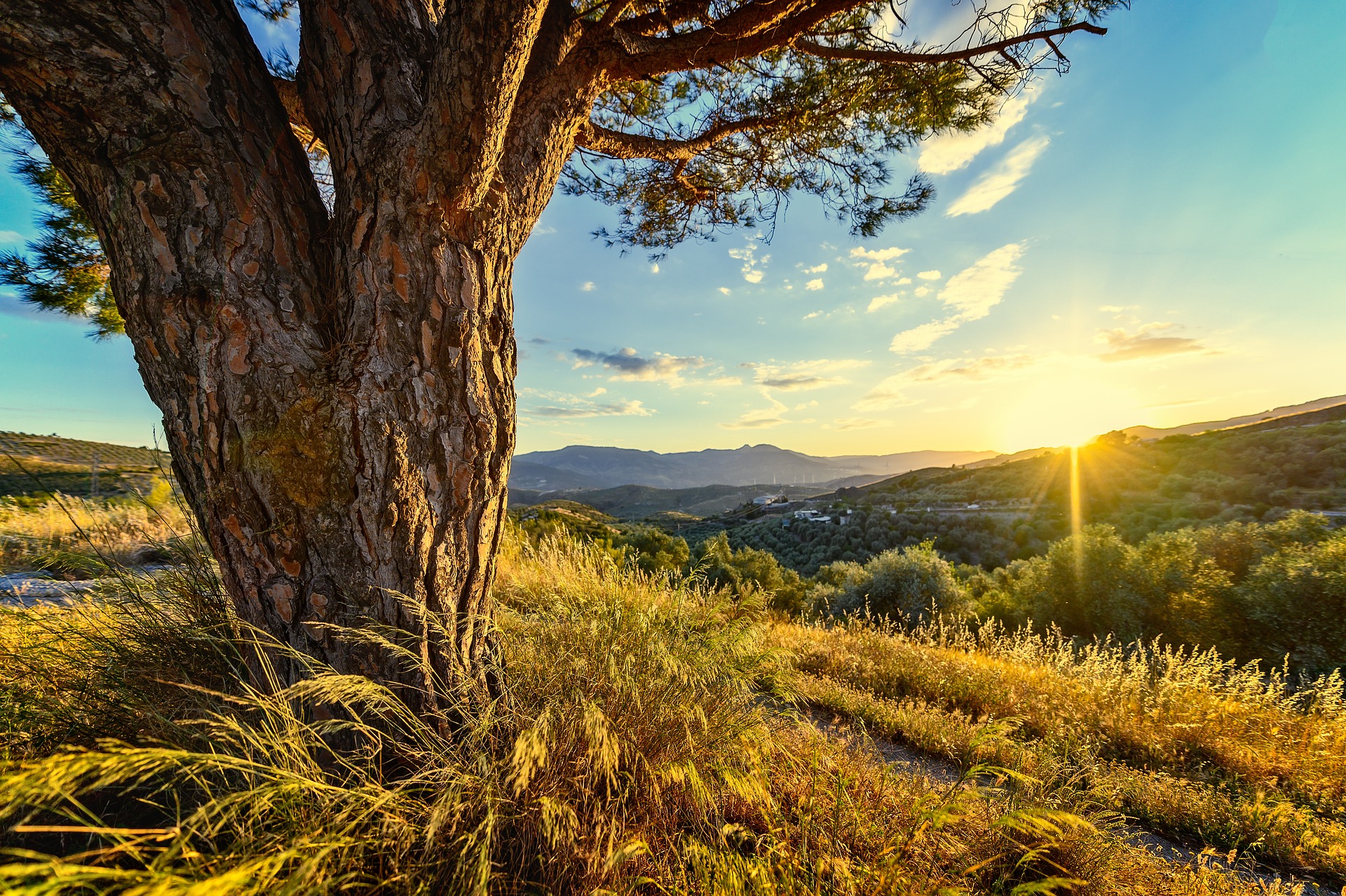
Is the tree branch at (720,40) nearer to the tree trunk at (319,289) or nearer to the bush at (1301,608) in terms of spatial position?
the tree trunk at (319,289)

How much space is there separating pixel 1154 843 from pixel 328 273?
171 inches

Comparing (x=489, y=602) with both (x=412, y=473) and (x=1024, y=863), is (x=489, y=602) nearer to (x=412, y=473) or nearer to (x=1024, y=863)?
(x=412, y=473)

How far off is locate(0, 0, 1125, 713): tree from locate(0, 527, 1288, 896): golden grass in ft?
0.90

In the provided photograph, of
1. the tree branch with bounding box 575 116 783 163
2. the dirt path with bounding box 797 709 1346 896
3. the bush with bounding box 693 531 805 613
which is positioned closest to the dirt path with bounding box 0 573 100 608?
the tree branch with bounding box 575 116 783 163

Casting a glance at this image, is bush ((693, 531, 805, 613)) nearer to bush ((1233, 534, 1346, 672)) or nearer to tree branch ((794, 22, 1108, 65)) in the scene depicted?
bush ((1233, 534, 1346, 672))

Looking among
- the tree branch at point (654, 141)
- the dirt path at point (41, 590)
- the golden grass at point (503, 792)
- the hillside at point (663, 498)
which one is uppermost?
the tree branch at point (654, 141)

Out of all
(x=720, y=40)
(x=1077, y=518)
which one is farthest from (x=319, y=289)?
(x=1077, y=518)

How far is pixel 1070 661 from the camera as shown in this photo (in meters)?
4.45

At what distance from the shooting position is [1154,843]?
85.3 inches

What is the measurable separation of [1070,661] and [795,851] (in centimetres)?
453

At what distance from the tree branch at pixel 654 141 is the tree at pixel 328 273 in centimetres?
81

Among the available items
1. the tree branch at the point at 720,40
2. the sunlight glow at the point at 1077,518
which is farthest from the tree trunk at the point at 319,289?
the sunlight glow at the point at 1077,518

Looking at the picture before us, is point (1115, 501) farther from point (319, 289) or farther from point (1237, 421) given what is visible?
point (1237, 421)

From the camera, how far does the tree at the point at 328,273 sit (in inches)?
57.4
